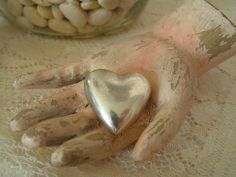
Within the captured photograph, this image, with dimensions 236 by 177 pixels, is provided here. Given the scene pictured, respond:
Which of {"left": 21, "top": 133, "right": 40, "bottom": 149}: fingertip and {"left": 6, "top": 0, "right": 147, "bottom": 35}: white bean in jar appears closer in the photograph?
{"left": 21, "top": 133, "right": 40, "bottom": 149}: fingertip

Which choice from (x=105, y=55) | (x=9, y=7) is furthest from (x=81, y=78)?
(x=9, y=7)

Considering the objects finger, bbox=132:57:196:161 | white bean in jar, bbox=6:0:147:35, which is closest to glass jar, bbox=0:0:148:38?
white bean in jar, bbox=6:0:147:35

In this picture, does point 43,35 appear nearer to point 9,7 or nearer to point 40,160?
point 9,7

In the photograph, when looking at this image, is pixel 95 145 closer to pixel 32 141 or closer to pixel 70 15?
pixel 32 141

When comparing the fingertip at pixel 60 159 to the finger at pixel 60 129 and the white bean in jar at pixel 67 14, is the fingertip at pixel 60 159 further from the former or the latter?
the white bean in jar at pixel 67 14

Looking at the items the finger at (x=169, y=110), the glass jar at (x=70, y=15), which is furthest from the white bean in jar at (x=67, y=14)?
the finger at (x=169, y=110)

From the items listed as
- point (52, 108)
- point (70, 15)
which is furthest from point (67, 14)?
point (52, 108)

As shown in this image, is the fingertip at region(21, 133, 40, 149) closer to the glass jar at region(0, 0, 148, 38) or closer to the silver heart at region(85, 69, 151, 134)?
the silver heart at region(85, 69, 151, 134)
